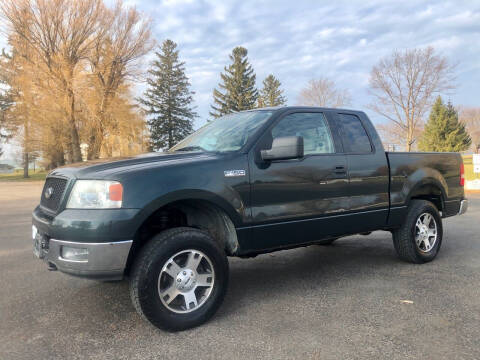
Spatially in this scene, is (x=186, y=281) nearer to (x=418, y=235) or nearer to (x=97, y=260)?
(x=97, y=260)

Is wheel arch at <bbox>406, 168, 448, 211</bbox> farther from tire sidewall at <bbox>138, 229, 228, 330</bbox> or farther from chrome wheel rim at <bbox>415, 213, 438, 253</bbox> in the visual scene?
tire sidewall at <bbox>138, 229, 228, 330</bbox>

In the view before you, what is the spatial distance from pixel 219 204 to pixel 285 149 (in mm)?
736

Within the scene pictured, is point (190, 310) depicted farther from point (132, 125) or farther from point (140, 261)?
point (132, 125)

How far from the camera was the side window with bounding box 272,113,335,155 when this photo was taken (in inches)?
149

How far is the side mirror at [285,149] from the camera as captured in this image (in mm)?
3297

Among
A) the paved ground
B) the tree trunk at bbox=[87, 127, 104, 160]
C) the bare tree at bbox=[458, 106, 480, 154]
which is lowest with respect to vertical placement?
the paved ground

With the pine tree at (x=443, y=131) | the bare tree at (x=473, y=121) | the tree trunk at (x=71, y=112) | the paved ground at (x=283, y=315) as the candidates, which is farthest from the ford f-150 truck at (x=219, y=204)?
the bare tree at (x=473, y=121)

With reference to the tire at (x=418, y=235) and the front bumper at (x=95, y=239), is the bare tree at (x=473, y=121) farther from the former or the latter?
the front bumper at (x=95, y=239)

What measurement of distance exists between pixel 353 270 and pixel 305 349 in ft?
6.83

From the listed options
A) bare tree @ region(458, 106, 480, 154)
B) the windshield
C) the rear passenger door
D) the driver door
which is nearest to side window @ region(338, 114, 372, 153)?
the rear passenger door

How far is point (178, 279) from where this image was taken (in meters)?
3.02

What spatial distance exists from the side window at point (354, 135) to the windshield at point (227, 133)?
938mm

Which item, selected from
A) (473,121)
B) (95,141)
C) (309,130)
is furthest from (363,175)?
(473,121)

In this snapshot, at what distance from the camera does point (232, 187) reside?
324cm
